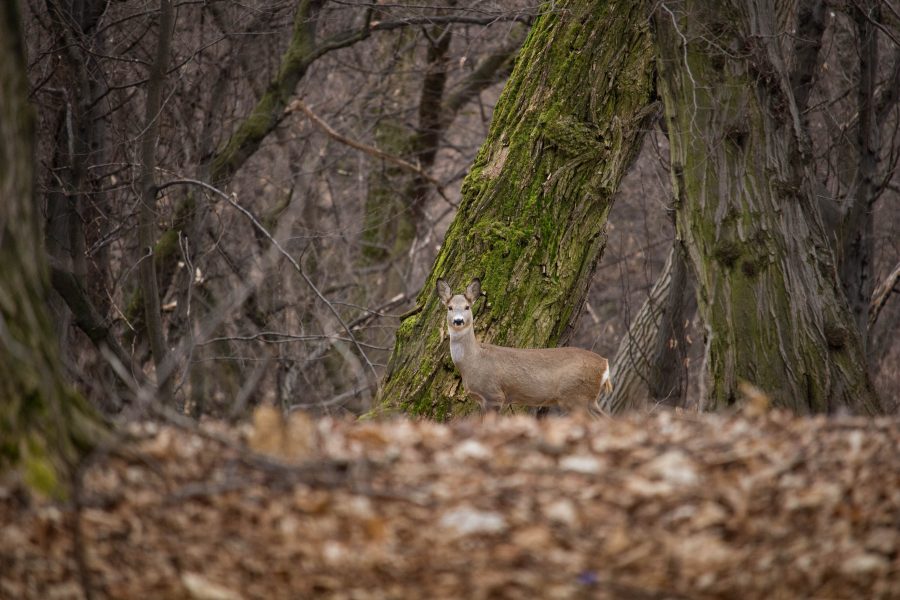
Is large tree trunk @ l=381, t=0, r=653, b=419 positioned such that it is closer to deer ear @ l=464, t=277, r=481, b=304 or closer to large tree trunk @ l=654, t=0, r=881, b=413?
deer ear @ l=464, t=277, r=481, b=304

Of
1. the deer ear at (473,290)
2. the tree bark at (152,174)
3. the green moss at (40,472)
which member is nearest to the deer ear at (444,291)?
the deer ear at (473,290)

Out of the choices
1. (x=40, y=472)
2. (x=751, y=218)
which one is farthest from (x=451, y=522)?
(x=751, y=218)

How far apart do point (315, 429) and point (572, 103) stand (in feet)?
17.8

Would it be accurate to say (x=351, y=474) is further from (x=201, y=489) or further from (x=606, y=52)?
(x=606, y=52)

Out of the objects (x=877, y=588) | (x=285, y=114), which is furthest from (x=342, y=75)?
(x=877, y=588)

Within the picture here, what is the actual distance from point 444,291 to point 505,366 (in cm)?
81

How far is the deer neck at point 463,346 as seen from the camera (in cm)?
897

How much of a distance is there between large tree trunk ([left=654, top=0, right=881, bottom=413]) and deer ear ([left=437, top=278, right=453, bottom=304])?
6.77 ft

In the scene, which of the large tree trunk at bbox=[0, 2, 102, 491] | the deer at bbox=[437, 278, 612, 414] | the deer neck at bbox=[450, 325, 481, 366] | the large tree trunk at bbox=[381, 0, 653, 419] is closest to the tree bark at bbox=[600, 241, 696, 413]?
the large tree trunk at bbox=[381, 0, 653, 419]

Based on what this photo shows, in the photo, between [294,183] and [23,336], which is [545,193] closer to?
[23,336]

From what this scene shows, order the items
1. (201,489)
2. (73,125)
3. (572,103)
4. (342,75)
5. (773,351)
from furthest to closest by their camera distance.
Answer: (342,75) → (73,125) → (572,103) → (773,351) → (201,489)

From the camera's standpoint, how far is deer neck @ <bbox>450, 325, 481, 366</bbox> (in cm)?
897

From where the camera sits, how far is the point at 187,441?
15.5 feet

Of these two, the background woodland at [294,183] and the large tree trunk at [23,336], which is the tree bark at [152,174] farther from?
the large tree trunk at [23,336]
